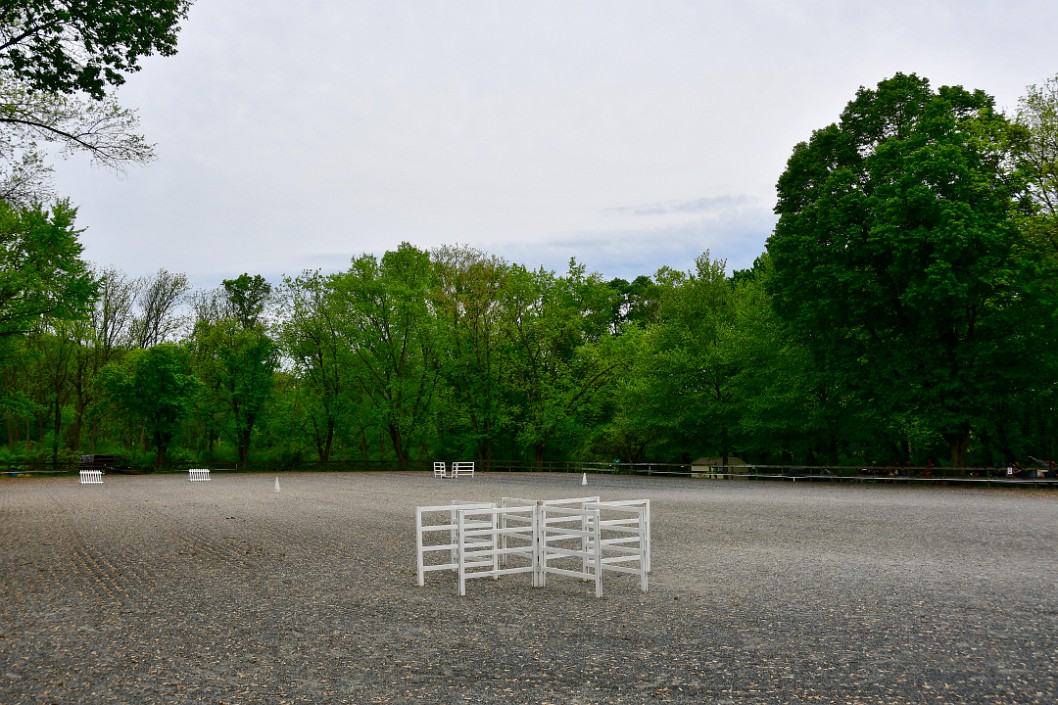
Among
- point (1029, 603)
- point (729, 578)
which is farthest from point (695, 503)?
point (1029, 603)

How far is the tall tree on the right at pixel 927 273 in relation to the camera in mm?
29578

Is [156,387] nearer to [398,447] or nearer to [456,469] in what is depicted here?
[398,447]

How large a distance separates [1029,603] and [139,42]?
47.8 feet

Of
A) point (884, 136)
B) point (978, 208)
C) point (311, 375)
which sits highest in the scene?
point (884, 136)

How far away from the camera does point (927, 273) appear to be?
2875 centimetres

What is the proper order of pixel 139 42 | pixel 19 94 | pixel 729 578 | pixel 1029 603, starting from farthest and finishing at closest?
pixel 19 94 < pixel 139 42 < pixel 729 578 < pixel 1029 603

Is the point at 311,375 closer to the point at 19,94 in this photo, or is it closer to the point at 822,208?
the point at 822,208

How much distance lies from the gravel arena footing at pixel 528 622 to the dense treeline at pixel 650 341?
14782mm

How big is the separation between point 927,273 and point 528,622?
25.9 metres

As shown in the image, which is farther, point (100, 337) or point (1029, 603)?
point (100, 337)

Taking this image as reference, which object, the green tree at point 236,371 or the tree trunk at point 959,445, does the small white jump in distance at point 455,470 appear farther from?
the tree trunk at point 959,445

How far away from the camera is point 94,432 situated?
2322 inches

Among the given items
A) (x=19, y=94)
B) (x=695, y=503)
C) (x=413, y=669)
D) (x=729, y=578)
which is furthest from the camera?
(x=695, y=503)

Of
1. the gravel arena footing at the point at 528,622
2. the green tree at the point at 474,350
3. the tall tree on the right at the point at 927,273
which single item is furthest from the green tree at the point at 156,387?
the gravel arena footing at the point at 528,622
